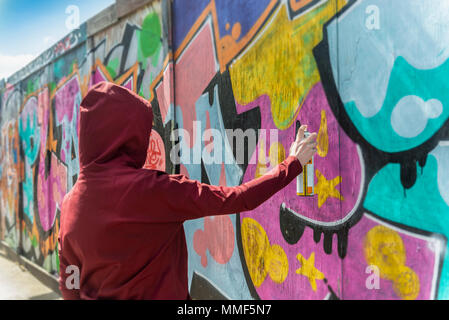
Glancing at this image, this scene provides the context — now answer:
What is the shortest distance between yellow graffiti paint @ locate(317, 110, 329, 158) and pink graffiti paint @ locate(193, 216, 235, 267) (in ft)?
3.99

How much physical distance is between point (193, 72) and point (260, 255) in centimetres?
182

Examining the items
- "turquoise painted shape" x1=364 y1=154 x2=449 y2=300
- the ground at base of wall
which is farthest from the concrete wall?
the ground at base of wall

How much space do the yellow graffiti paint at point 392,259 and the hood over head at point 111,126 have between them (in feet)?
4.68

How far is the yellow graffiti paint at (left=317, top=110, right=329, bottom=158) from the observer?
102 inches

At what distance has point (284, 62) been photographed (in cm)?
292

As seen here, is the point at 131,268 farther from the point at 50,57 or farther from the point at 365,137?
the point at 50,57

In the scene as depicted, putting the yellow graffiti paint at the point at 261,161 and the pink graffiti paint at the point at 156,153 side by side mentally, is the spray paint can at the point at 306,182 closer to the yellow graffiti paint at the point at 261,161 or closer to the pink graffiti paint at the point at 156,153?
the yellow graffiti paint at the point at 261,161

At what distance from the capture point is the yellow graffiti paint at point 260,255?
3.01 m

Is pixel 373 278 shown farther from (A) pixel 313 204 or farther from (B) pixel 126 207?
(B) pixel 126 207

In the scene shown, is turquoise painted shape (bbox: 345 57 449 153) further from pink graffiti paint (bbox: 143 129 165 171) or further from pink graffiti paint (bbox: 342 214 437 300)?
pink graffiti paint (bbox: 143 129 165 171)

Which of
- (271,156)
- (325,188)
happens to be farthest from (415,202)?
(271,156)

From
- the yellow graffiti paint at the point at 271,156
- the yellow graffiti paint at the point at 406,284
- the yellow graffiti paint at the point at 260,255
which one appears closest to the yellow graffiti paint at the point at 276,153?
the yellow graffiti paint at the point at 271,156

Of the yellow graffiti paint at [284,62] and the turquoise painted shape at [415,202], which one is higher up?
the yellow graffiti paint at [284,62]
